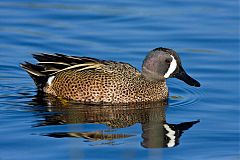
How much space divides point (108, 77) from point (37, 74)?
1057 millimetres

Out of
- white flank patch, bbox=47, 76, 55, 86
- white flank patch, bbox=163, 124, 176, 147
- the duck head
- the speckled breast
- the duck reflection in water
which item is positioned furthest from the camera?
white flank patch, bbox=47, 76, 55, 86

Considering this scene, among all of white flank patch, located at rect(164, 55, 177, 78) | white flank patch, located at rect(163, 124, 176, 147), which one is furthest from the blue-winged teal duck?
white flank patch, located at rect(163, 124, 176, 147)

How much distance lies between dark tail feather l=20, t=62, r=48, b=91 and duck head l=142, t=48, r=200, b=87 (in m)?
1.36

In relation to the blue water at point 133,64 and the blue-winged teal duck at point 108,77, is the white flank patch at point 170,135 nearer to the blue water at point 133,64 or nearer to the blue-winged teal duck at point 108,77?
the blue water at point 133,64

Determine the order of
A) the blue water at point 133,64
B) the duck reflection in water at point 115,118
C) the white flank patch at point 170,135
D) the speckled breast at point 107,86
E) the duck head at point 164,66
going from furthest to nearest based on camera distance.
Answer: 1. the duck head at point 164,66
2. the speckled breast at point 107,86
3. the duck reflection in water at point 115,118
4. the white flank patch at point 170,135
5. the blue water at point 133,64

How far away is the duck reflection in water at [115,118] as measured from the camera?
10.5m

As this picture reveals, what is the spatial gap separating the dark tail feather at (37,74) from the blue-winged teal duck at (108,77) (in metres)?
0.01

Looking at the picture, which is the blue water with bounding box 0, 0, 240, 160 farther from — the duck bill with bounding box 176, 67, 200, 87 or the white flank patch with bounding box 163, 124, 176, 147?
the duck bill with bounding box 176, 67, 200, 87

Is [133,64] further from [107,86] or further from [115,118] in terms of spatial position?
[115,118]

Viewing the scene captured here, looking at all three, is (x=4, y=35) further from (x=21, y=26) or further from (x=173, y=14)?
(x=173, y=14)

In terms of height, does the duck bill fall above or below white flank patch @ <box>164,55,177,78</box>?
below

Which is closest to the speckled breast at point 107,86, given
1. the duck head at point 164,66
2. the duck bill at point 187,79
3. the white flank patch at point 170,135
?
the duck head at point 164,66

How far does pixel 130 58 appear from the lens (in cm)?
1440

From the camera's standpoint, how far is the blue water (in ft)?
33.0
